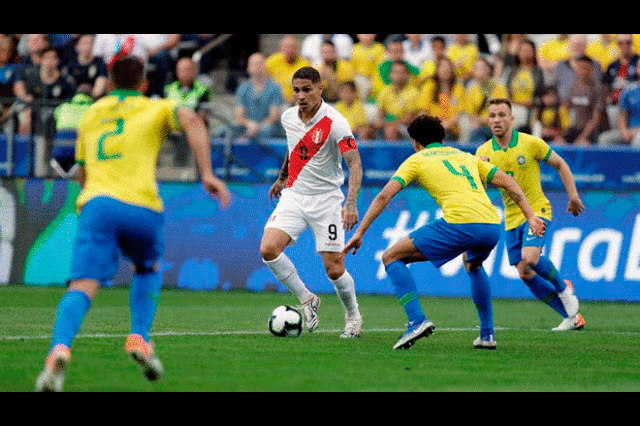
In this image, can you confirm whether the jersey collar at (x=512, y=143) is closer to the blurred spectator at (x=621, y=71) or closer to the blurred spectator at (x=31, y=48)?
the blurred spectator at (x=621, y=71)

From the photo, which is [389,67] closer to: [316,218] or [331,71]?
[331,71]

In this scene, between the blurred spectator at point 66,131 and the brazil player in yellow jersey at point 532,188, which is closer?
the brazil player in yellow jersey at point 532,188

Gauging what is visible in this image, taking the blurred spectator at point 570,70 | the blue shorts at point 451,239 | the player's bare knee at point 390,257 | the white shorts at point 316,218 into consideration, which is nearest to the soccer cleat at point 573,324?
the blue shorts at point 451,239

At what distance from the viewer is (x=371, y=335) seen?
36.3 ft

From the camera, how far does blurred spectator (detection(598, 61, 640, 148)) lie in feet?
59.4

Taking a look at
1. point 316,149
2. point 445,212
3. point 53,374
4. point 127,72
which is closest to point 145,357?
point 53,374

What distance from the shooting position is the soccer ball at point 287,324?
1060cm

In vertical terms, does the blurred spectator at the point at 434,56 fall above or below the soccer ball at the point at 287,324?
above

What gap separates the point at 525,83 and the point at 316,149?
827 centimetres

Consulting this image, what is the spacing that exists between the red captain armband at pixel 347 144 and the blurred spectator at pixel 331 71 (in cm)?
812

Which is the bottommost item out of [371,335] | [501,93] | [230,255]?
[371,335]

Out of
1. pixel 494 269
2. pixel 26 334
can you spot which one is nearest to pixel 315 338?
pixel 26 334

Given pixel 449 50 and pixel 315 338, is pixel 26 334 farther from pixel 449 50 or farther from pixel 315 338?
pixel 449 50

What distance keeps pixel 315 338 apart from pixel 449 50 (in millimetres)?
9923
